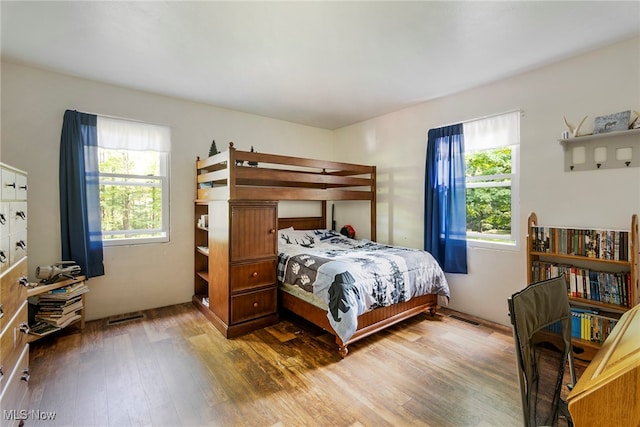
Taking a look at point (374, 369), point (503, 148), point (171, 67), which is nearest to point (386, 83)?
point (503, 148)

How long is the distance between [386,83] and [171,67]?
6.67 ft

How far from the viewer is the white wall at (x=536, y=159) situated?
7.46 feet

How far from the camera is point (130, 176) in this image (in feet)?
10.6

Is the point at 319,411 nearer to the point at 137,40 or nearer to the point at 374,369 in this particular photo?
the point at 374,369

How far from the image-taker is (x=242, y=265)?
9.01ft

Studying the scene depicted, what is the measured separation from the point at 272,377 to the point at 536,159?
9.57 ft

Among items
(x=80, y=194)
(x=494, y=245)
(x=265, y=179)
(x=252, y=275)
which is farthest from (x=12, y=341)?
(x=494, y=245)

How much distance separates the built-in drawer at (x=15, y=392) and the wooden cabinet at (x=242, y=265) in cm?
131

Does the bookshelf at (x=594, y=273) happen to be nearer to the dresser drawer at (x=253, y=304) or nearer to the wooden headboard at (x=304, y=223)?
the dresser drawer at (x=253, y=304)

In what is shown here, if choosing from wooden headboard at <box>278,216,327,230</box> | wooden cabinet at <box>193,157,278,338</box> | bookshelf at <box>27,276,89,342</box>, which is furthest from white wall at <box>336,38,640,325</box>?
bookshelf at <box>27,276,89,342</box>

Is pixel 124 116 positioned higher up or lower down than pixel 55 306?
higher up

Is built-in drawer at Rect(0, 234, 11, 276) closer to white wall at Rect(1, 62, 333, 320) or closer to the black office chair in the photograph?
white wall at Rect(1, 62, 333, 320)

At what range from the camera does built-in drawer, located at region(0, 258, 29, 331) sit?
4.49 ft

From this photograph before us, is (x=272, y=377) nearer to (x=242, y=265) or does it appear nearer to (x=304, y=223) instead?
(x=242, y=265)
